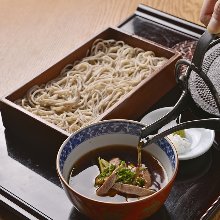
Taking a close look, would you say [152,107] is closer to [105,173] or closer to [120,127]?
[120,127]

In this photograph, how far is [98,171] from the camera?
139 cm

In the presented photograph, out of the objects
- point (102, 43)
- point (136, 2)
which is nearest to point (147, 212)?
point (102, 43)

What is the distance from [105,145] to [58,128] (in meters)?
0.14

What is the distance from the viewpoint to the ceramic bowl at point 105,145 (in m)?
1.26

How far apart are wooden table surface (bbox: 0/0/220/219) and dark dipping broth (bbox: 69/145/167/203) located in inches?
19.6

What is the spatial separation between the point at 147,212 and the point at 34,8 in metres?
1.23

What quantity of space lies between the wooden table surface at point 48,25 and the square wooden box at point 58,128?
148 mm

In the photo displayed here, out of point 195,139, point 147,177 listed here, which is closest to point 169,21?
point 195,139

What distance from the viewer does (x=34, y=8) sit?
2277mm

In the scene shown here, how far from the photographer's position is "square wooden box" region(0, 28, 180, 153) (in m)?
1.54

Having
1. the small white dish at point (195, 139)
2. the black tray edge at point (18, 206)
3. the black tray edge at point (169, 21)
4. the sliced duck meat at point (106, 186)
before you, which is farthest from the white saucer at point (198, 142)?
the black tray edge at point (169, 21)

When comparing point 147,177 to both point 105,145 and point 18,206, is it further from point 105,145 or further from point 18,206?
point 18,206

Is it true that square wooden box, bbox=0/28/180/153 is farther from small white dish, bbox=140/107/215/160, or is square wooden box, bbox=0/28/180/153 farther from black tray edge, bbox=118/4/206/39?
black tray edge, bbox=118/4/206/39

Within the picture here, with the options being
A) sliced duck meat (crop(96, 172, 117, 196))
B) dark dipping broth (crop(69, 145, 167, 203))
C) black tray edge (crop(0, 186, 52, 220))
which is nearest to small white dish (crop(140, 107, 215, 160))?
dark dipping broth (crop(69, 145, 167, 203))
